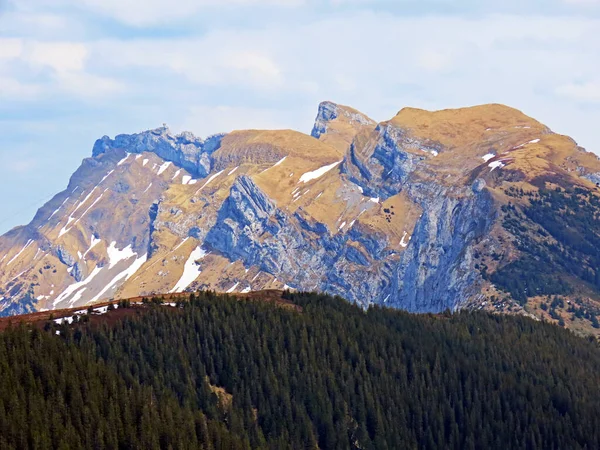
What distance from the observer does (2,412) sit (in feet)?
652

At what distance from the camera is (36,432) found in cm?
19450

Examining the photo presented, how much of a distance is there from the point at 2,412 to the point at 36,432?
8.92 metres

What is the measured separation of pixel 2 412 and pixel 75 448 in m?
15.3

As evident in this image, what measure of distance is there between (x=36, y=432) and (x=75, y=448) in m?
7.53

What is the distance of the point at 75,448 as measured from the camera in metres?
196
